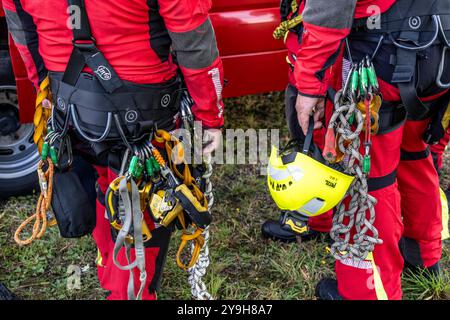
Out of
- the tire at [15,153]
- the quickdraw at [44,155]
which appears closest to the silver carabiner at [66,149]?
the quickdraw at [44,155]

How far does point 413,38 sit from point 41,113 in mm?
1550

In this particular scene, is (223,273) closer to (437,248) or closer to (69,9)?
(437,248)

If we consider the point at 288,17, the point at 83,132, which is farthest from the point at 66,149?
the point at 288,17

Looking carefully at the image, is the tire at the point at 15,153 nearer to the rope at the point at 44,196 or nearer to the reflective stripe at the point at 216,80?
the rope at the point at 44,196

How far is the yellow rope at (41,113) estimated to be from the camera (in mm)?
2182

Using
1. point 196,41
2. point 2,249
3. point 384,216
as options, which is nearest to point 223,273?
point 384,216

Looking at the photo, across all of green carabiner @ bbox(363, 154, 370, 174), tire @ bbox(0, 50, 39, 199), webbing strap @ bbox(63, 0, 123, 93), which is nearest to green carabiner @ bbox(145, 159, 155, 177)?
webbing strap @ bbox(63, 0, 123, 93)

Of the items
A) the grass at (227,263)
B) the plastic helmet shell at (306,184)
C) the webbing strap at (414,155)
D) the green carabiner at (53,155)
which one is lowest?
the grass at (227,263)

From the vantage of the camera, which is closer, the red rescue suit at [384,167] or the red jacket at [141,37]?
the red jacket at [141,37]

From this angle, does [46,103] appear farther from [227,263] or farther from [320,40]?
[227,263]

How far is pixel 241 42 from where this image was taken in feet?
11.1

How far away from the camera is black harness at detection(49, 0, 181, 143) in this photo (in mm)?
1915

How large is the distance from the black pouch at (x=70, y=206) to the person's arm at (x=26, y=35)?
449mm

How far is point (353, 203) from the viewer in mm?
2229
